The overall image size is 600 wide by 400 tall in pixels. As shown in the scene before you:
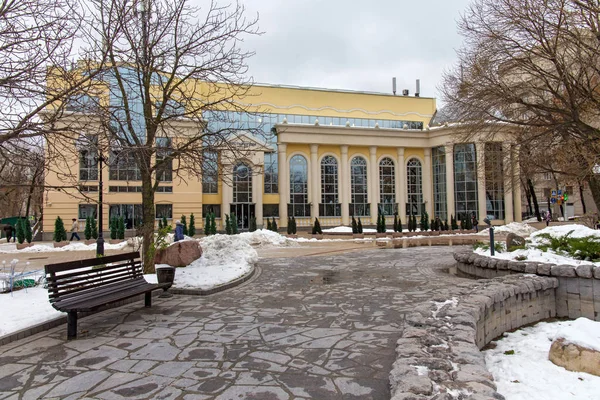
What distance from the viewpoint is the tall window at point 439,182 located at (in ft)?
136

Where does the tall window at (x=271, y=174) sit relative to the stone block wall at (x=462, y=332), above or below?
above

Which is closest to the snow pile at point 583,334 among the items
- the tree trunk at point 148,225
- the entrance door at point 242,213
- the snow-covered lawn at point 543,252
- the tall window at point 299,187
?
the snow-covered lawn at point 543,252

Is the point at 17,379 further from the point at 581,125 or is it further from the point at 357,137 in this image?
the point at 357,137

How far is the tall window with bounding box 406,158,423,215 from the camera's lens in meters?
43.2

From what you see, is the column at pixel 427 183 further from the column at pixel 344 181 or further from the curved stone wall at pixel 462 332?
the curved stone wall at pixel 462 332

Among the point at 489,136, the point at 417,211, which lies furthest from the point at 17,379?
the point at 417,211

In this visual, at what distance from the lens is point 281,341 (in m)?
5.39

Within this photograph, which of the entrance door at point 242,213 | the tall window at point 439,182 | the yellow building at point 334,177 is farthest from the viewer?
the tall window at point 439,182

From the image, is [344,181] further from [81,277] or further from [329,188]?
[81,277]

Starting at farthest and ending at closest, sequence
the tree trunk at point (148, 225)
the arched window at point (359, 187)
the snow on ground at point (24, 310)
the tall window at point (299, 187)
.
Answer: the arched window at point (359, 187) < the tall window at point (299, 187) < the tree trunk at point (148, 225) < the snow on ground at point (24, 310)

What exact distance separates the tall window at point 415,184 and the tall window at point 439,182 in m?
1.50

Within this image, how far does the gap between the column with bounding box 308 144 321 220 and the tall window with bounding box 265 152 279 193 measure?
11.7ft

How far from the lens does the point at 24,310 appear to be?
6.67m

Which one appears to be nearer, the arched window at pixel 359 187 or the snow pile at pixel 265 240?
the snow pile at pixel 265 240
